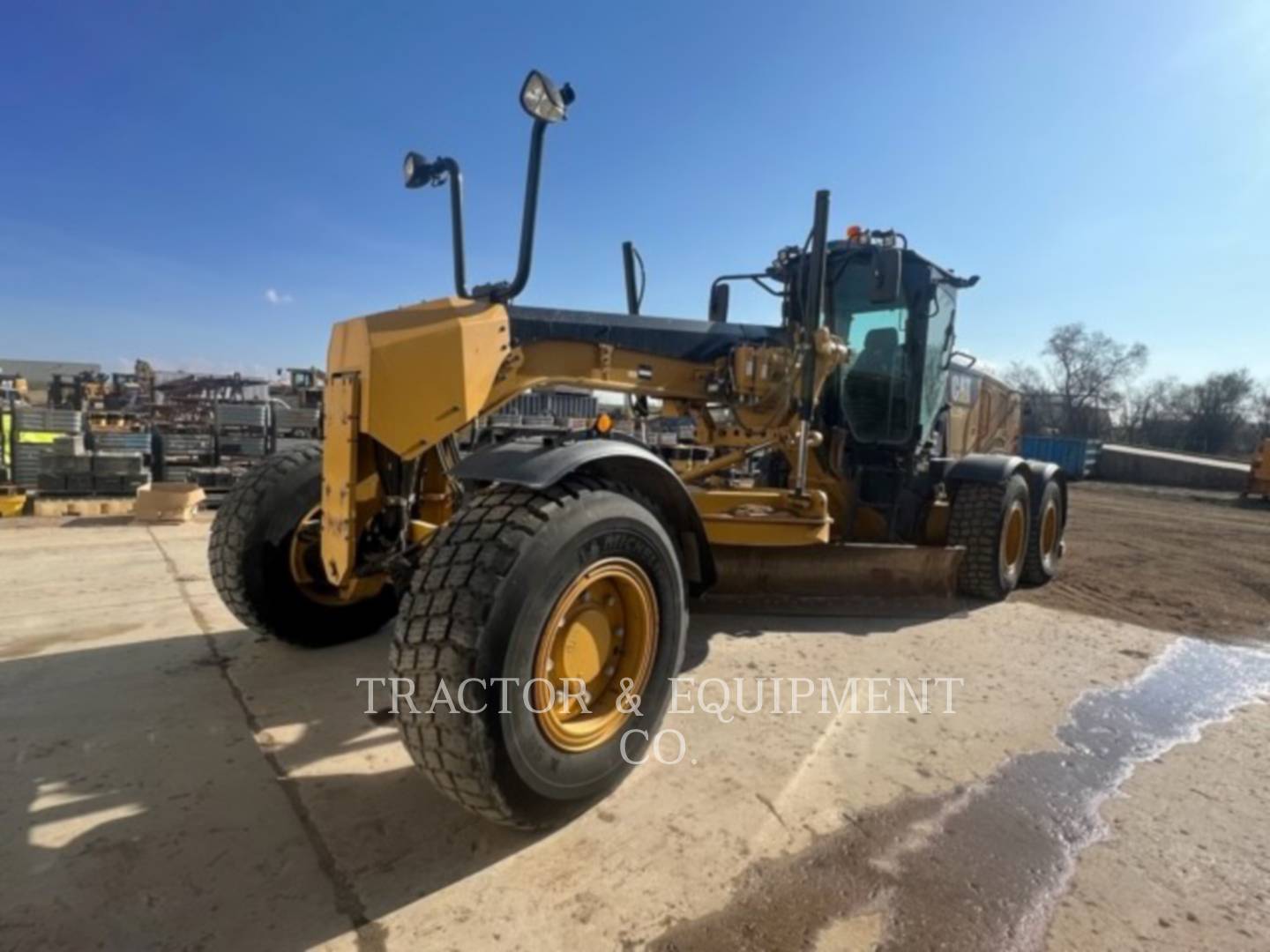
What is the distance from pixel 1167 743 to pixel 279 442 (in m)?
11.9

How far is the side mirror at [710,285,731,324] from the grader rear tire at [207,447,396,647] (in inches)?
127

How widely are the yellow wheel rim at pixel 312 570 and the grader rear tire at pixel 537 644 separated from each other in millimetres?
1615

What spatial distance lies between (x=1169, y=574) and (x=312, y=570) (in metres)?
8.61

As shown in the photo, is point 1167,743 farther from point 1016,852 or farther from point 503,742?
point 503,742

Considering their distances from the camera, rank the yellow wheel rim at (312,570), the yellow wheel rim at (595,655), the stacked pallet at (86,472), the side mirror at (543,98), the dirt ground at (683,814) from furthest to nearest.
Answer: the stacked pallet at (86,472) < the yellow wheel rim at (312,570) < the side mirror at (543,98) < the yellow wheel rim at (595,655) < the dirt ground at (683,814)

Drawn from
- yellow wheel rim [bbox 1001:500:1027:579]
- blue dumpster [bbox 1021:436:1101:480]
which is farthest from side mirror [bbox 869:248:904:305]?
blue dumpster [bbox 1021:436:1101:480]

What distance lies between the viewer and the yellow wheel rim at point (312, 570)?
363 centimetres

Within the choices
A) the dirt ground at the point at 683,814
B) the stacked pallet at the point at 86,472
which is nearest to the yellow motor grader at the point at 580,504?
the dirt ground at the point at 683,814

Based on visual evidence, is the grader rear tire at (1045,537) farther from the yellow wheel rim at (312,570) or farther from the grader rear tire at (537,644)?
the yellow wheel rim at (312,570)

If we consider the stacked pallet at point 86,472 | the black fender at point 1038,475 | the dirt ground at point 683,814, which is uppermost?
the black fender at point 1038,475

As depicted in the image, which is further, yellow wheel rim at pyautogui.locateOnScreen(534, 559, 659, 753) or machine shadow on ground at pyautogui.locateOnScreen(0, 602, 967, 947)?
yellow wheel rim at pyautogui.locateOnScreen(534, 559, 659, 753)

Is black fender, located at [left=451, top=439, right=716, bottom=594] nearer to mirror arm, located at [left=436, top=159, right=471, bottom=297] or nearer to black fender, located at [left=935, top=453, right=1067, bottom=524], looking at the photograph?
mirror arm, located at [left=436, top=159, right=471, bottom=297]

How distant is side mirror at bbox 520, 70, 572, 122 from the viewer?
8.74 ft

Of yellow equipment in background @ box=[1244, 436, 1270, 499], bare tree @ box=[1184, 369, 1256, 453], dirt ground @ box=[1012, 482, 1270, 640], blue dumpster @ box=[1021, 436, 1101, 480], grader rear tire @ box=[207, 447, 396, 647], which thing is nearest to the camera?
grader rear tire @ box=[207, 447, 396, 647]
